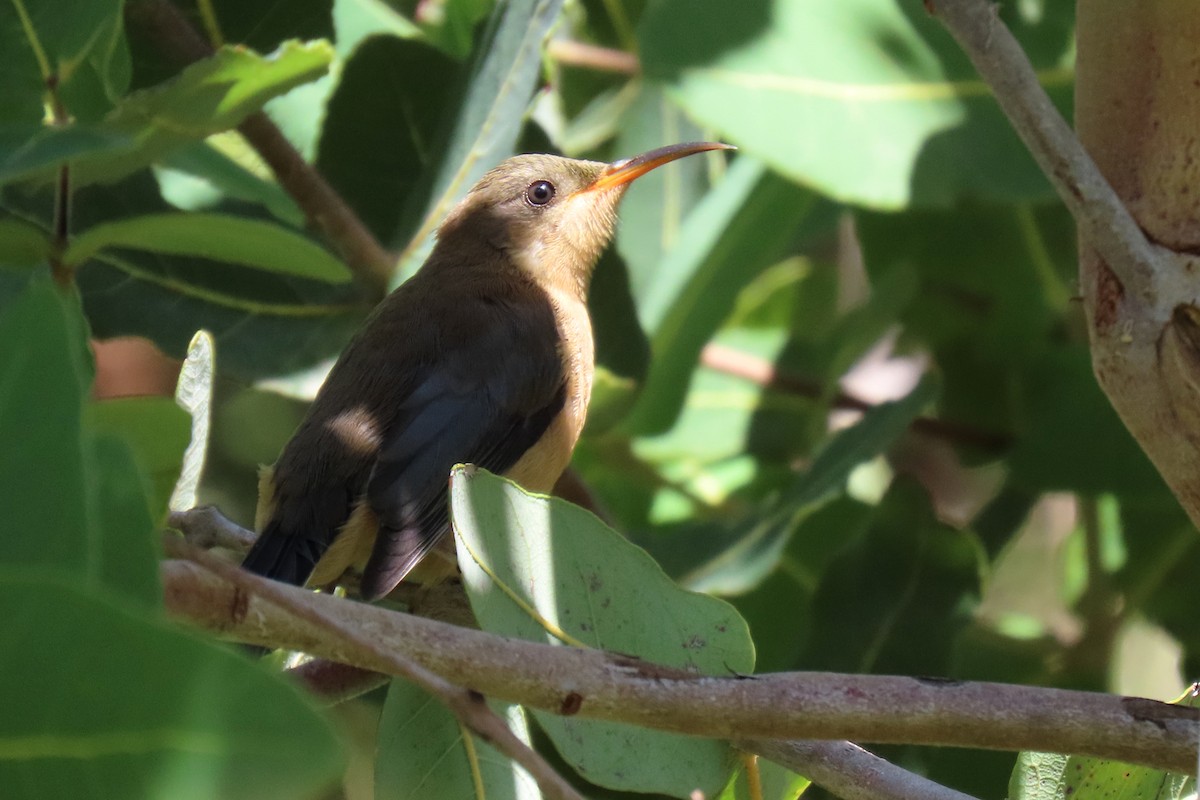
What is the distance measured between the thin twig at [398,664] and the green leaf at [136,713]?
0.41 meters

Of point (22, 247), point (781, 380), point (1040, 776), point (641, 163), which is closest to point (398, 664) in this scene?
point (1040, 776)

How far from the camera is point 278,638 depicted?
72.8 inches

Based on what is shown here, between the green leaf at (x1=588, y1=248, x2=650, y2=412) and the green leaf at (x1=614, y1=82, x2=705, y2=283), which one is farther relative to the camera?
the green leaf at (x1=614, y1=82, x2=705, y2=283)

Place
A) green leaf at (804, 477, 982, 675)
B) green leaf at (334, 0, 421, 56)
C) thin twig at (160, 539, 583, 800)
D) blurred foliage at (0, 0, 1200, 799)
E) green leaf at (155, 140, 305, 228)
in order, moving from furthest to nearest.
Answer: green leaf at (334, 0, 421, 56), green leaf at (804, 477, 982, 675), green leaf at (155, 140, 305, 228), blurred foliage at (0, 0, 1200, 799), thin twig at (160, 539, 583, 800)

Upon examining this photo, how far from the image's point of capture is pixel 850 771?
80.6 inches

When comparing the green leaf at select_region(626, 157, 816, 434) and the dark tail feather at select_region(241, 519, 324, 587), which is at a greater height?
the green leaf at select_region(626, 157, 816, 434)

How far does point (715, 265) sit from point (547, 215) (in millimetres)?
713

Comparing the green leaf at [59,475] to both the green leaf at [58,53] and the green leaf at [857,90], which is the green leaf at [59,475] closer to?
the green leaf at [58,53]

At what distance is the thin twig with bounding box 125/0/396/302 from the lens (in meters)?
3.63

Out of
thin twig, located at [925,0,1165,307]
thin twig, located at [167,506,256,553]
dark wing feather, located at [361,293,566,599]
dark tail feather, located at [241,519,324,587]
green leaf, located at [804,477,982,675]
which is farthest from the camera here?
green leaf, located at [804,477,982,675]

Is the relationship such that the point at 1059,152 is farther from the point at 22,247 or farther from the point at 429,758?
the point at 22,247

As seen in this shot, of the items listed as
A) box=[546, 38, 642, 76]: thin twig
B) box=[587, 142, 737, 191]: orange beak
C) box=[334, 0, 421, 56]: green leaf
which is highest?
box=[334, 0, 421, 56]: green leaf

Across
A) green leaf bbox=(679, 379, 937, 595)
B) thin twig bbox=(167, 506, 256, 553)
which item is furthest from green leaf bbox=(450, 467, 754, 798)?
green leaf bbox=(679, 379, 937, 595)

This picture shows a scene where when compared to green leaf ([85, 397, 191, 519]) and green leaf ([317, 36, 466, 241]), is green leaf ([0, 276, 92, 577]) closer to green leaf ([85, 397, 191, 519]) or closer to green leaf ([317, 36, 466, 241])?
green leaf ([85, 397, 191, 519])
